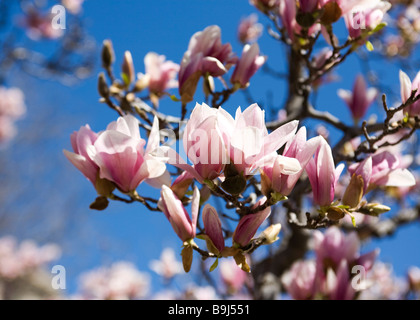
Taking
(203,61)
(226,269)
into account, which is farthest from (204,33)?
(226,269)

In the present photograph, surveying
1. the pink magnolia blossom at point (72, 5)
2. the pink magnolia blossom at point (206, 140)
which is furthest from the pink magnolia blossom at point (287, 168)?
the pink magnolia blossom at point (72, 5)

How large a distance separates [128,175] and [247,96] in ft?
3.29

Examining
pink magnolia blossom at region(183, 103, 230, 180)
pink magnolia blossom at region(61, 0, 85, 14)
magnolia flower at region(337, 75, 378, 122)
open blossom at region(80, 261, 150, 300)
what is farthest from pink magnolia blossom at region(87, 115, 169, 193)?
pink magnolia blossom at region(61, 0, 85, 14)

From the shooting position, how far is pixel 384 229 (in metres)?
2.70

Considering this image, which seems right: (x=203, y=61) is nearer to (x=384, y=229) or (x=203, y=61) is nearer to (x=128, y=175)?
(x=128, y=175)

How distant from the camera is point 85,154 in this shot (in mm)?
980

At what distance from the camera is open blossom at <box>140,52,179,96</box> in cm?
158

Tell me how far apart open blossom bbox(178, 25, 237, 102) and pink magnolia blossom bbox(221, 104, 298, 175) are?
46cm

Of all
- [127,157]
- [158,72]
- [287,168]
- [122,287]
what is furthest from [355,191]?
[122,287]

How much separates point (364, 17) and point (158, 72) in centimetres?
80

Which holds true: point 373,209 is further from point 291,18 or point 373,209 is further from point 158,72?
point 158,72
